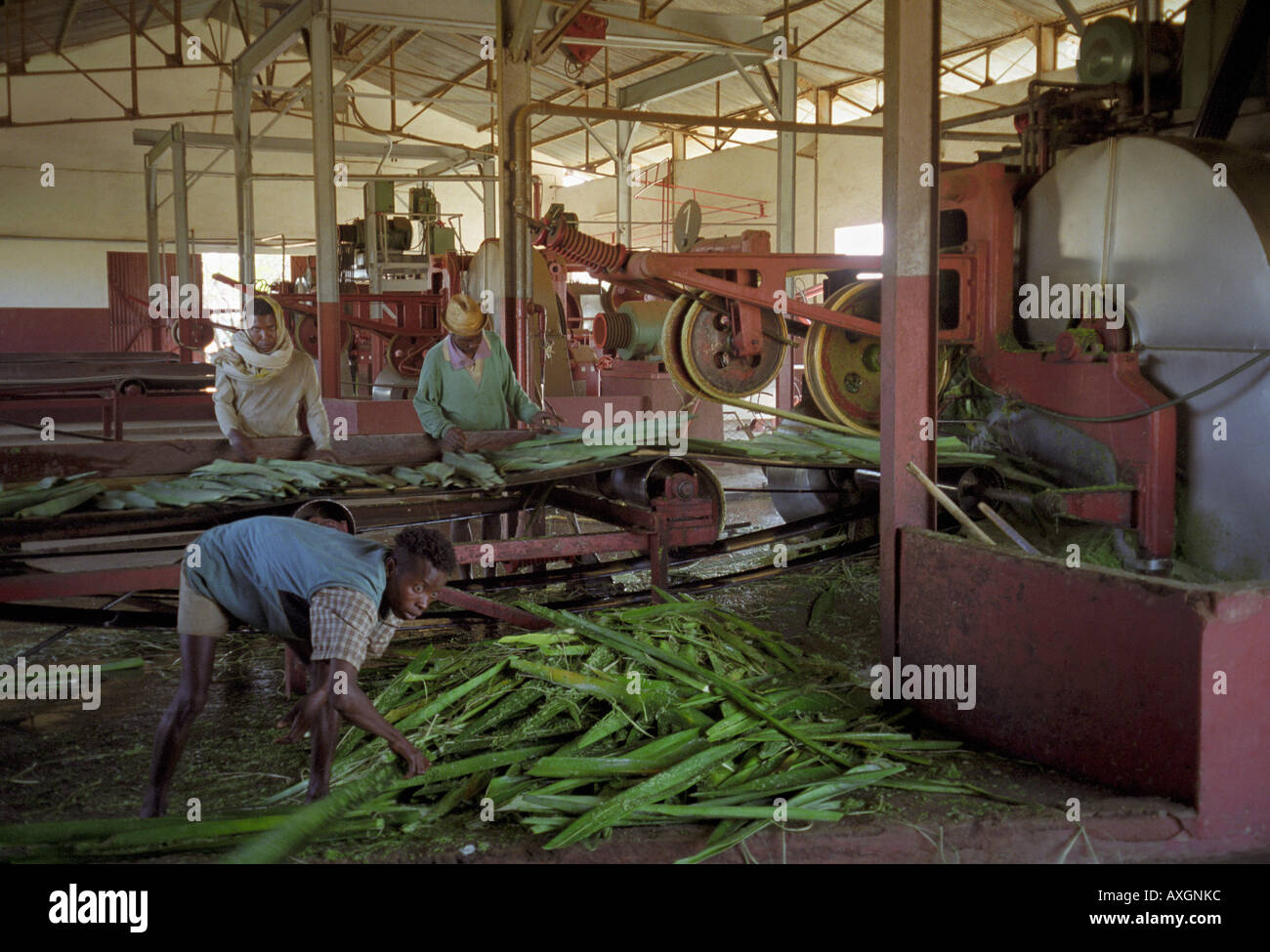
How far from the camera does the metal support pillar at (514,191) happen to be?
7.93 meters

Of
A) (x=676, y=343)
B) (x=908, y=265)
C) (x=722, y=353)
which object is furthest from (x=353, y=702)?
(x=722, y=353)

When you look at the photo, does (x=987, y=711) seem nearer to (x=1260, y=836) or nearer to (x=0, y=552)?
(x=1260, y=836)

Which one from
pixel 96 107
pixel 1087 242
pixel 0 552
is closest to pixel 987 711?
pixel 1087 242

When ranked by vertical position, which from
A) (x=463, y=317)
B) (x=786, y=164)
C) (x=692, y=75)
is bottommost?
(x=463, y=317)

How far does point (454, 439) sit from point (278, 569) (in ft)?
9.51

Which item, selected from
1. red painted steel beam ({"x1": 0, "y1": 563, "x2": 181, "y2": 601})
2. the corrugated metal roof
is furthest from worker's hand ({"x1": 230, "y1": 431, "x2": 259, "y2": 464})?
the corrugated metal roof

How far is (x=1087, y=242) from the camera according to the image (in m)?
6.68

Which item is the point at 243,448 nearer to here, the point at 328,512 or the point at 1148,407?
the point at 328,512

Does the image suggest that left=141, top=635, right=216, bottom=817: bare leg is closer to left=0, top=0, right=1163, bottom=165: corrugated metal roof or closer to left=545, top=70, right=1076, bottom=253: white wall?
left=0, top=0, right=1163, bottom=165: corrugated metal roof

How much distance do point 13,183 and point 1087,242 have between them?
75.5ft

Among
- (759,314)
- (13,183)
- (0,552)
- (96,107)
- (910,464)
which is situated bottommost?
(0,552)
